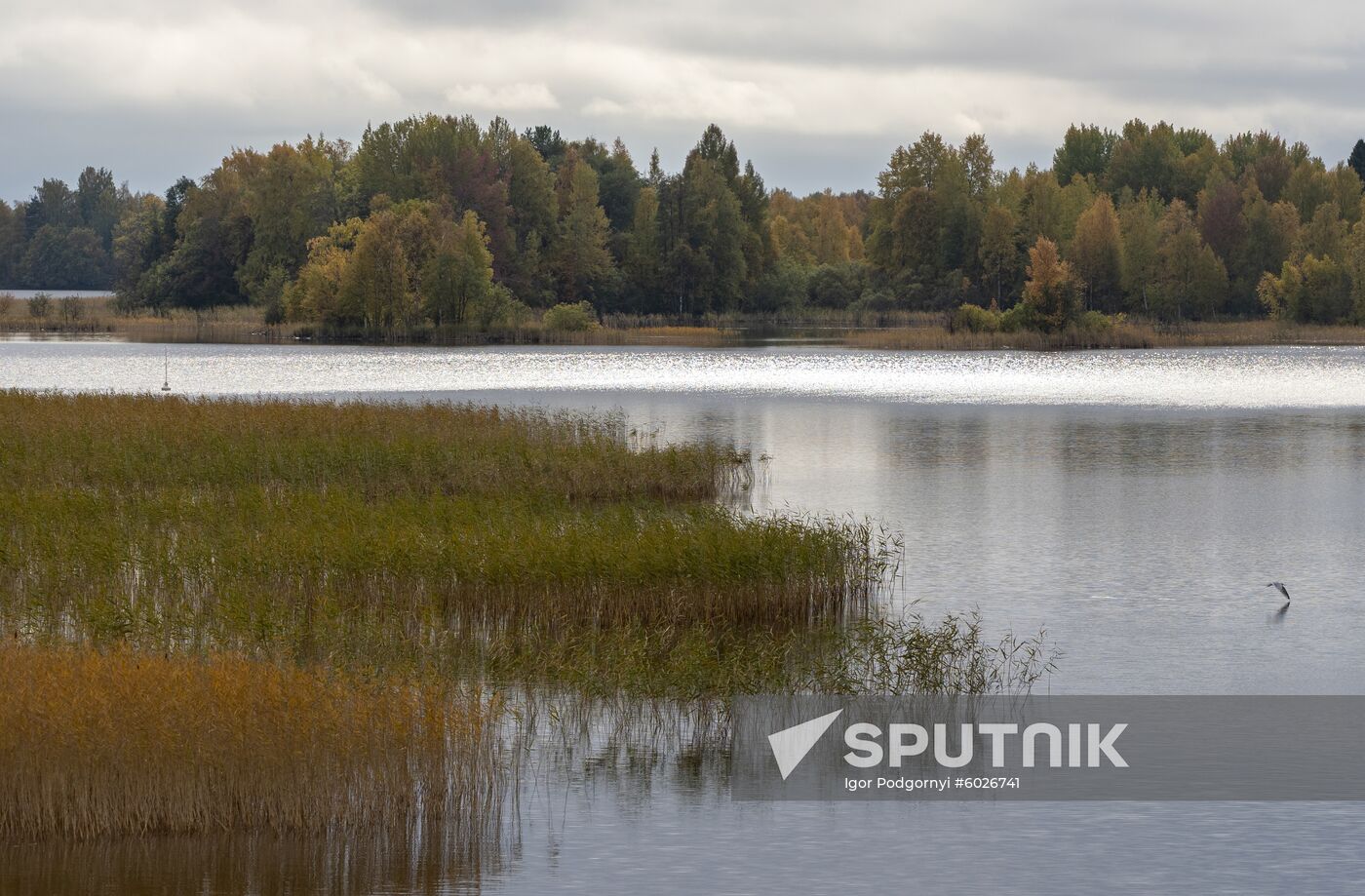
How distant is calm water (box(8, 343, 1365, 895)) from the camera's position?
34.8 feet

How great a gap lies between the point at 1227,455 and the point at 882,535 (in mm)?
18068

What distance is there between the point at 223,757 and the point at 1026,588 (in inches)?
534

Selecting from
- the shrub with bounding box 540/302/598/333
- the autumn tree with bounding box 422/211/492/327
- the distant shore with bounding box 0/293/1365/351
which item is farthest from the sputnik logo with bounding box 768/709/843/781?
the shrub with bounding box 540/302/598/333

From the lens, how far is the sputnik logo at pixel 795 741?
13062mm

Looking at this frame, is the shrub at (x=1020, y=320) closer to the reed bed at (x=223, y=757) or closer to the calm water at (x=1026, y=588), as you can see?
the calm water at (x=1026, y=588)

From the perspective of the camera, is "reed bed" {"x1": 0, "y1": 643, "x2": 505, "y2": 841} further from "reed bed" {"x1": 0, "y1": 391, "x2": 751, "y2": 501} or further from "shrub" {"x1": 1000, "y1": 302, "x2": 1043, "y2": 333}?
"shrub" {"x1": 1000, "y1": 302, "x2": 1043, "y2": 333}

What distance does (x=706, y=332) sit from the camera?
12988 centimetres

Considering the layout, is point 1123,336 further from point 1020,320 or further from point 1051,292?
point 1051,292

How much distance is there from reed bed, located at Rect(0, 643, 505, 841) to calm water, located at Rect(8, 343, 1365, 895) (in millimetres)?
323

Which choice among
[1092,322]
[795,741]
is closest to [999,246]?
[1092,322]

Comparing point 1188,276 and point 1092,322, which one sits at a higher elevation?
point 1188,276

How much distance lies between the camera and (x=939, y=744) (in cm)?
1362

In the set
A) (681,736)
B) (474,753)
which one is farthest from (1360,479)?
(474,753)

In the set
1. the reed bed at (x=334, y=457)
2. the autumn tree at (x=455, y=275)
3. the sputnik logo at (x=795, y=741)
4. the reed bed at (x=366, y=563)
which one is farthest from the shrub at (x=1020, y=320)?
the sputnik logo at (x=795, y=741)
